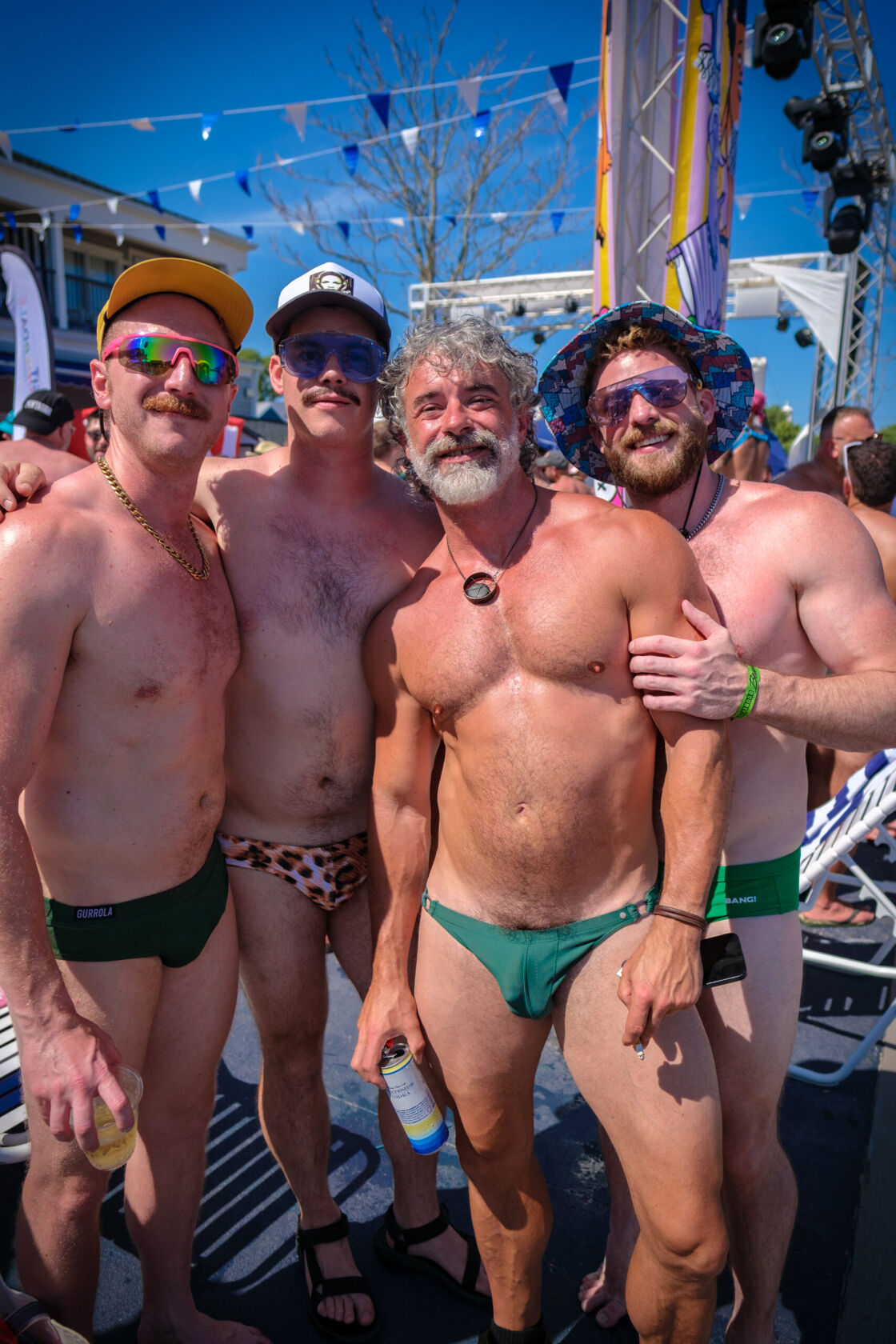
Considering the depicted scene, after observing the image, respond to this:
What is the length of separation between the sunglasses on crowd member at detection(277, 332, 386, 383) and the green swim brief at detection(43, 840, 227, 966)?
139 centimetres

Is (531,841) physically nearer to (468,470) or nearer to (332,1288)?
(468,470)

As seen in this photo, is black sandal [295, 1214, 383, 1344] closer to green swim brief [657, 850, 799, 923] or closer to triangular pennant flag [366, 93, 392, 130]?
green swim brief [657, 850, 799, 923]

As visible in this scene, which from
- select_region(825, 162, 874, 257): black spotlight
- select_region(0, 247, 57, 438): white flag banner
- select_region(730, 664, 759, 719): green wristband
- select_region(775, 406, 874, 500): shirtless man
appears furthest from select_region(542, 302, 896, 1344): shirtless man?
select_region(825, 162, 874, 257): black spotlight

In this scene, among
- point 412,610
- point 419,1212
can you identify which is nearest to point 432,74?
point 412,610

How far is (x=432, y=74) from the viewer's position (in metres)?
14.3

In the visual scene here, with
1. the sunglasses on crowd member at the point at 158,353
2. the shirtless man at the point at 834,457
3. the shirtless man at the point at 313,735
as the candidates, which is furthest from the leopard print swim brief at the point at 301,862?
the shirtless man at the point at 834,457

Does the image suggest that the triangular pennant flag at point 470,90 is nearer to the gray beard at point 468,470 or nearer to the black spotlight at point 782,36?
the black spotlight at point 782,36

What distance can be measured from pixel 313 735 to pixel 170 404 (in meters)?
0.92

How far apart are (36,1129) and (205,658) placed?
111 centimetres

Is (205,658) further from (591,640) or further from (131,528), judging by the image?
(591,640)

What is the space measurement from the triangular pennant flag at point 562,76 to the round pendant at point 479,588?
286 inches

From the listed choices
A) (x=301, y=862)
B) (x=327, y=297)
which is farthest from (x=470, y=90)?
(x=301, y=862)

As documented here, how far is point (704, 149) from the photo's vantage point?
4.16m

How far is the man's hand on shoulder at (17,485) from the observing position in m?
1.84
